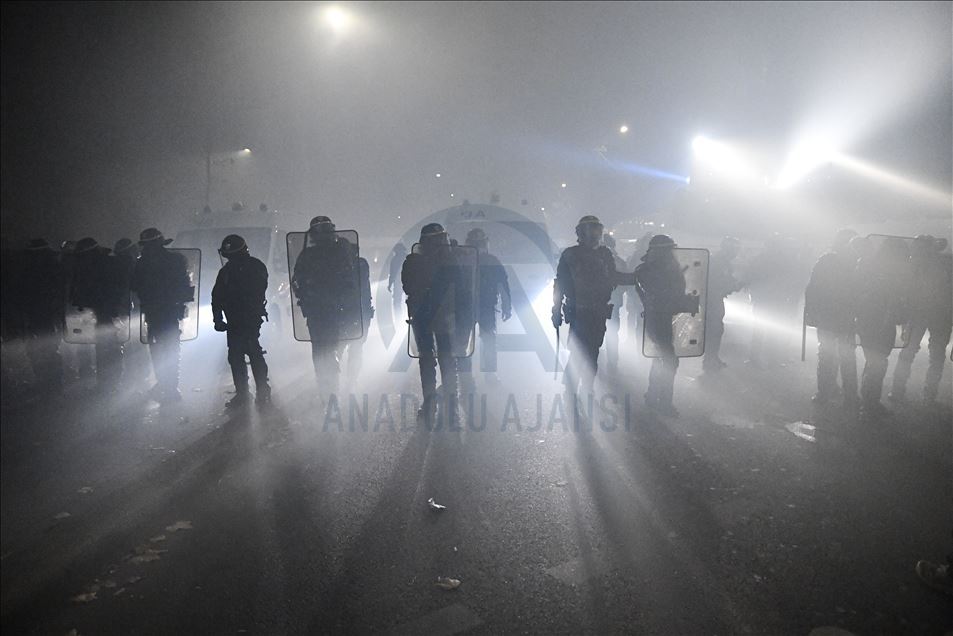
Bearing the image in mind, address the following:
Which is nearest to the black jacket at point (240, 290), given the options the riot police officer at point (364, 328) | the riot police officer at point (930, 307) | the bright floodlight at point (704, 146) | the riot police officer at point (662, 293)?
the riot police officer at point (364, 328)

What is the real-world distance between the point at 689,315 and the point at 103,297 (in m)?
8.04

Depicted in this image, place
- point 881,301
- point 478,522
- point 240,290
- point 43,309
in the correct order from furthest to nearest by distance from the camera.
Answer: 1. point 43,309
2. point 240,290
3. point 881,301
4. point 478,522

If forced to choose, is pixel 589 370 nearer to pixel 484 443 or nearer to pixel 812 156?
pixel 484 443

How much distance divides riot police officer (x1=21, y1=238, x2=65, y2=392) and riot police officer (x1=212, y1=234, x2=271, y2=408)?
3.49 m

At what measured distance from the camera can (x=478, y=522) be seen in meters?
3.93

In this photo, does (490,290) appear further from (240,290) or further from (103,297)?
(103,297)

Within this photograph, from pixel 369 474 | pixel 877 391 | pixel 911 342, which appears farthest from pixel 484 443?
pixel 911 342

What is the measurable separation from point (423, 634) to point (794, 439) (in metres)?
4.72

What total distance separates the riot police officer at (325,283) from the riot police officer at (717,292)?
6065 mm

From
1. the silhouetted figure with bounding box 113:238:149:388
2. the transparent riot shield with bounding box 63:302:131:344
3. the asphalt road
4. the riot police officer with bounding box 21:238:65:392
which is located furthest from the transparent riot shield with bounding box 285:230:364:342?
the riot police officer with bounding box 21:238:65:392

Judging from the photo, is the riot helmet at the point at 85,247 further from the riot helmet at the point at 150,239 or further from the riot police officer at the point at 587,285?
the riot police officer at the point at 587,285

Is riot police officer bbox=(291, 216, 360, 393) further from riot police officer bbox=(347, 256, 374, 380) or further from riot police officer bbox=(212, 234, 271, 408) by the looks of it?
riot police officer bbox=(347, 256, 374, 380)

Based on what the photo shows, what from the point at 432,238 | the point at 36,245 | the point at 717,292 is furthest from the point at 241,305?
the point at 717,292

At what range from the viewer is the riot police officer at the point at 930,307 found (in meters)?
6.34
